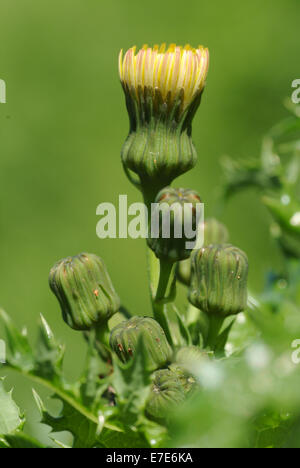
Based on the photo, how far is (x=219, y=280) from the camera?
93 cm

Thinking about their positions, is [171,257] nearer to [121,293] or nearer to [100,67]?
[121,293]

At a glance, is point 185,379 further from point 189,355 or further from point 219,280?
point 219,280

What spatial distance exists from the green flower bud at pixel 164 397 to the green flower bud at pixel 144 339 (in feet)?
0.11

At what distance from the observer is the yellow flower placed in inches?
34.4

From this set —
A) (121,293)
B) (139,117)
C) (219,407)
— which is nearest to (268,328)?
(219,407)

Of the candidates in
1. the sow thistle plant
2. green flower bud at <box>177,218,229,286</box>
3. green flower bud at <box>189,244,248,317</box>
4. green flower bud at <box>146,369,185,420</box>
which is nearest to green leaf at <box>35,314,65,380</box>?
the sow thistle plant

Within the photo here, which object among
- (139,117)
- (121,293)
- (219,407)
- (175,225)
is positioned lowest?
(121,293)

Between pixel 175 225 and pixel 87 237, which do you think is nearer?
pixel 175 225

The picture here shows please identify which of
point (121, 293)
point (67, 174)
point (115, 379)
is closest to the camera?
point (115, 379)

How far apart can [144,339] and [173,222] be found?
14cm

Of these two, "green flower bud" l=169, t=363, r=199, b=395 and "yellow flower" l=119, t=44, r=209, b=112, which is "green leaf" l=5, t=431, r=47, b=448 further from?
"yellow flower" l=119, t=44, r=209, b=112

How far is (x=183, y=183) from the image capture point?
332 cm

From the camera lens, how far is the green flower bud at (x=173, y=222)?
86 centimetres

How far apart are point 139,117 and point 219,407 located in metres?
0.45
